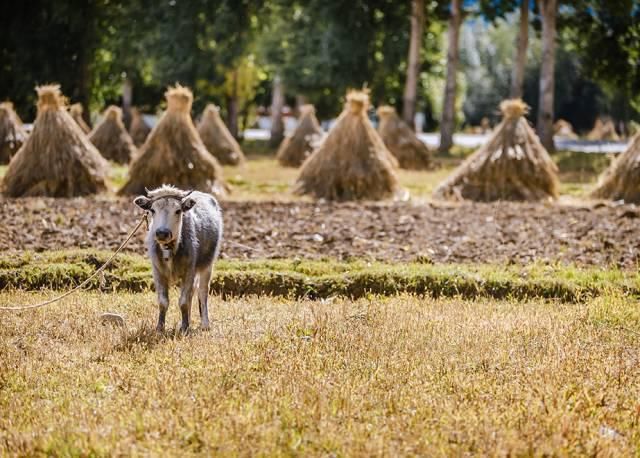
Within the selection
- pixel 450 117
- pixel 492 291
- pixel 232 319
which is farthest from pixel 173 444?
pixel 450 117

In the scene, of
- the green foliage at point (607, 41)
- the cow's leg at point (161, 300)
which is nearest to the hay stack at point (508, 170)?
the cow's leg at point (161, 300)

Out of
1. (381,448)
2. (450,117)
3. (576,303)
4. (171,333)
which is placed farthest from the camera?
(450,117)

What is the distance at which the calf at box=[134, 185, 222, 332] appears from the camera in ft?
22.0

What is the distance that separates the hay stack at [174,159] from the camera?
16047 mm

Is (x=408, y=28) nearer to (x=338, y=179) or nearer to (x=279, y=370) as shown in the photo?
(x=338, y=179)

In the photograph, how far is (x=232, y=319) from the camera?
7633mm

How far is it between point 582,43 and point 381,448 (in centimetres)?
2853

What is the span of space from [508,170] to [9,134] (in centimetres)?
1288

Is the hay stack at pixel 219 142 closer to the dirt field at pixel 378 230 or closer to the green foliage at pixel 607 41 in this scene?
the dirt field at pixel 378 230

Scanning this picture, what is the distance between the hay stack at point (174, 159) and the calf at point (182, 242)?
8408mm

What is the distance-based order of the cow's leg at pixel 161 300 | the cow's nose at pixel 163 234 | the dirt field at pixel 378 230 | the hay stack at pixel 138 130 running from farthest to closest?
the hay stack at pixel 138 130, the dirt field at pixel 378 230, the cow's leg at pixel 161 300, the cow's nose at pixel 163 234

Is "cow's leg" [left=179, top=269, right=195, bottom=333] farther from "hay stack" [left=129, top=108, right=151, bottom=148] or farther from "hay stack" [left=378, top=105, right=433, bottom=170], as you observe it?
"hay stack" [left=129, top=108, right=151, bottom=148]

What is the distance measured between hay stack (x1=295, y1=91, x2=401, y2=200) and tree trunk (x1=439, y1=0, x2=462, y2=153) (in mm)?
12616

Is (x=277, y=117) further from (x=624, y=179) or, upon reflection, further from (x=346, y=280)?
(x=346, y=280)
